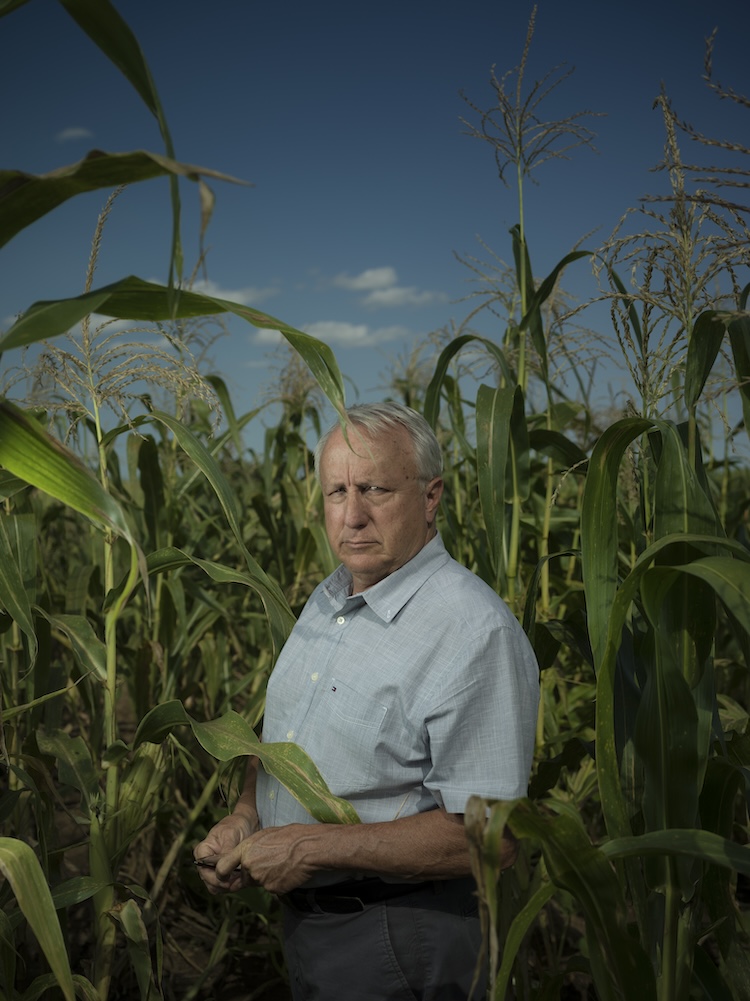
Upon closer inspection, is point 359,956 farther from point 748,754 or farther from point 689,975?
point 748,754

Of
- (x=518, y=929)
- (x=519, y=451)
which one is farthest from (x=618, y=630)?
(x=519, y=451)

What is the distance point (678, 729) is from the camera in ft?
4.46

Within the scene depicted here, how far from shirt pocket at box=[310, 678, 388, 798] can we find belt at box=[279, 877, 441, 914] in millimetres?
178

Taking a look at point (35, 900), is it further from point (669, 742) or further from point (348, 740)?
point (669, 742)

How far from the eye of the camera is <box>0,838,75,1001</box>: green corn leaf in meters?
1.23

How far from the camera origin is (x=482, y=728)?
1.49 metres

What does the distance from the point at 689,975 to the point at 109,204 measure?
6.11ft

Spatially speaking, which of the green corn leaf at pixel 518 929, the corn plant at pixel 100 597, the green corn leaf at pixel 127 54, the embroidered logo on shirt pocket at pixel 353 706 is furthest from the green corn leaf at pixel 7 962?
the green corn leaf at pixel 127 54

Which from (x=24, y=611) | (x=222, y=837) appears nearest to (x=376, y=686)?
(x=222, y=837)

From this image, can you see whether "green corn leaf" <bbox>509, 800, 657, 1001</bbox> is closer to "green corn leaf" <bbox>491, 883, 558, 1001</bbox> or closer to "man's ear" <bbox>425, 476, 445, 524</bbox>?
"green corn leaf" <bbox>491, 883, 558, 1001</bbox>

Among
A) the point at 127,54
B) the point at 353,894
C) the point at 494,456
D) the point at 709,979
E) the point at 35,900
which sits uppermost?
the point at 127,54

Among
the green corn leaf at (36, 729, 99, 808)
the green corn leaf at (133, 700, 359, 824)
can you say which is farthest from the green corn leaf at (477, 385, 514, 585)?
the green corn leaf at (36, 729, 99, 808)

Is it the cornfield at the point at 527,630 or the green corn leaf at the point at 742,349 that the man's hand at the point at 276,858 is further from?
the green corn leaf at the point at 742,349

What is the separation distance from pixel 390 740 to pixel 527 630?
442 millimetres
